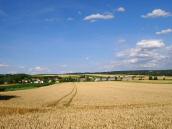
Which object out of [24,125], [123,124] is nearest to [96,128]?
[123,124]

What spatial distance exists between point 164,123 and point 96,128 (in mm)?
4156

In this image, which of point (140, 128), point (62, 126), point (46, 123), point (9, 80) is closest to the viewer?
point (140, 128)

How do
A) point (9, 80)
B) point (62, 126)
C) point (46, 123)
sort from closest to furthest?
point (62, 126) → point (46, 123) → point (9, 80)

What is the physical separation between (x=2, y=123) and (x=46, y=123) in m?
2.81

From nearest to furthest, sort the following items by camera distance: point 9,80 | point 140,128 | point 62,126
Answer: point 140,128
point 62,126
point 9,80

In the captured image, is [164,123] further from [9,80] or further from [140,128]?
[9,80]

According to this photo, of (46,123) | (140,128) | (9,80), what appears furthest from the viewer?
(9,80)

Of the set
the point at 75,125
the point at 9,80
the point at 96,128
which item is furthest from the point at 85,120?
the point at 9,80

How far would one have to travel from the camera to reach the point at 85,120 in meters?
21.0

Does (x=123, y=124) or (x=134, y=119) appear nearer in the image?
(x=123, y=124)

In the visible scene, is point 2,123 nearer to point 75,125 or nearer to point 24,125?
point 24,125

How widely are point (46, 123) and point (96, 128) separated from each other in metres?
3.80

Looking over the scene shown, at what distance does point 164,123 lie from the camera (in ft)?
62.5

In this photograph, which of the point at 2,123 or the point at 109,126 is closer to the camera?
the point at 109,126
